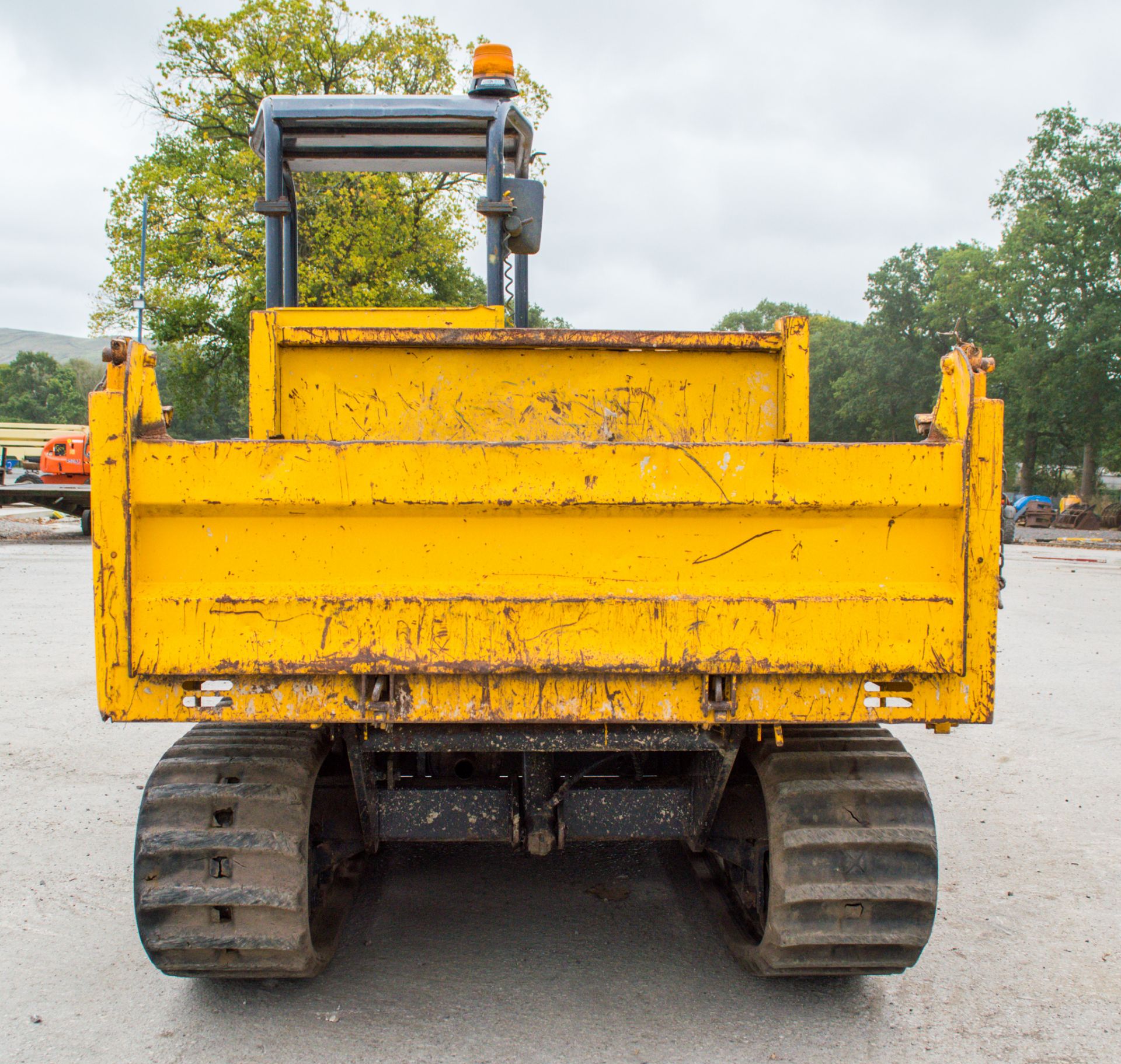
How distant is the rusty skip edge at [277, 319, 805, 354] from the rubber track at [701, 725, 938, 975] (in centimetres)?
148

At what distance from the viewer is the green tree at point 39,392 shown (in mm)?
75250

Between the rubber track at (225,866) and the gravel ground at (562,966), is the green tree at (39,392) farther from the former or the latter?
the rubber track at (225,866)

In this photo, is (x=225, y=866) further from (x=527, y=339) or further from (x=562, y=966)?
(x=527, y=339)

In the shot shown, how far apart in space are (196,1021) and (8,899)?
1322mm

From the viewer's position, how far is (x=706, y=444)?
2611 mm

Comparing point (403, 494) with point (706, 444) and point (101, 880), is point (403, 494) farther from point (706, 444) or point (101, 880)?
point (101, 880)

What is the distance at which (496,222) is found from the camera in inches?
170

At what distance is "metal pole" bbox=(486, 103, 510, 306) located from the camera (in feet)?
14.1

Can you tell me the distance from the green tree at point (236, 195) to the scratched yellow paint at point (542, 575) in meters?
22.2

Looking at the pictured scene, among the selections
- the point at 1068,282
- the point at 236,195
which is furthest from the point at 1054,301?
the point at 236,195

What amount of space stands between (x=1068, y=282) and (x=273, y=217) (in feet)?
145

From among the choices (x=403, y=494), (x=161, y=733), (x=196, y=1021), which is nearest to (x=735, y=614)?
(x=403, y=494)

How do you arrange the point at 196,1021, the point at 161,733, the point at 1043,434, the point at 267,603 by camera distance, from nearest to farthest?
the point at 267,603 → the point at 196,1021 → the point at 161,733 → the point at 1043,434

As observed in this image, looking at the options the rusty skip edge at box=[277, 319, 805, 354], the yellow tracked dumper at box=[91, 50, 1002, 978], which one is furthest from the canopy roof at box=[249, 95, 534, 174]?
the yellow tracked dumper at box=[91, 50, 1002, 978]
